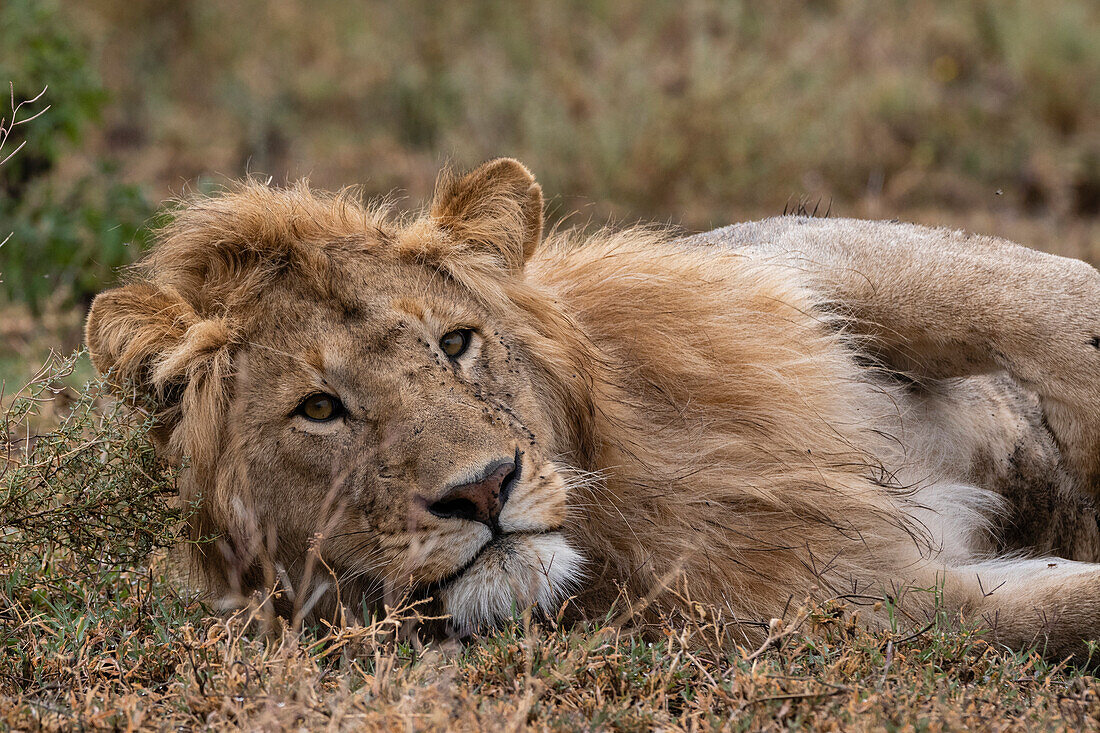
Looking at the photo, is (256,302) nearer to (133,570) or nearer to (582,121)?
(133,570)

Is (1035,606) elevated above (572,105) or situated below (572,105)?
below

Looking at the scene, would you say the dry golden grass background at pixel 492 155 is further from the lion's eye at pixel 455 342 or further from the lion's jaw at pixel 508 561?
the lion's eye at pixel 455 342

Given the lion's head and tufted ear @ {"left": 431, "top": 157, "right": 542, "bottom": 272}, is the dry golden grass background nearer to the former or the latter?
the lion's head

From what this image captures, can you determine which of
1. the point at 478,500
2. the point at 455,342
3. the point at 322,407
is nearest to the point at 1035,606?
the point at 478,500

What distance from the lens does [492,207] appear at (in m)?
3.33

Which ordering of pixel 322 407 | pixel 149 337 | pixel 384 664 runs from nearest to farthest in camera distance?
1. pixel 384 664
2. pixel 322 407
3. pixel 149 337

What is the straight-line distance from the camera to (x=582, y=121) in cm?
1101

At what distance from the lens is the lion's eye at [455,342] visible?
120 inches

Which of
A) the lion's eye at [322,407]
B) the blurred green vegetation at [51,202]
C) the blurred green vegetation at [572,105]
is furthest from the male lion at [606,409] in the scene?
the blurred green vegetation at [51,202]

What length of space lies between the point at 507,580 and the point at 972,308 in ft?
5.50

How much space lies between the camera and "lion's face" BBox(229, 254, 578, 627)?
A: 8.87ft

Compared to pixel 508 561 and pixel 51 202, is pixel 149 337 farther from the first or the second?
pixel 51 202

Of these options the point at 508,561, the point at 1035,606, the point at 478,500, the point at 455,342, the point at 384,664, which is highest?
the point at 455,342

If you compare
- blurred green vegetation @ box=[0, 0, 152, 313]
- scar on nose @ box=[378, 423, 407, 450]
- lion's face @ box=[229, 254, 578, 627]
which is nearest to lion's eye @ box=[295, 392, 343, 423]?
lion's face @ box=[229, 254, 578, 627]
